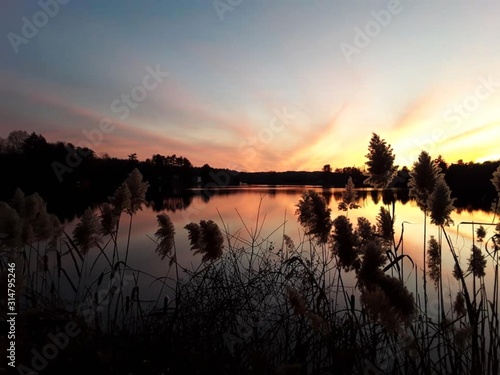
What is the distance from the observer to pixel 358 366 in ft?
10.0

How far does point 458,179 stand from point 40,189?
6491cm

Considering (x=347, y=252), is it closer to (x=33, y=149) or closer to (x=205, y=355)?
(x=205, y=355)

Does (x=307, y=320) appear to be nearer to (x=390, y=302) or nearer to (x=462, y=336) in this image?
(x=462, y=336)

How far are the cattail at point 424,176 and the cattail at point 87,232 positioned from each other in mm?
3538

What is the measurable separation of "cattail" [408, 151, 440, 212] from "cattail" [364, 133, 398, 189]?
20 centimetres

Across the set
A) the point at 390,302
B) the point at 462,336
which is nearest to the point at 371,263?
the point at 390,302

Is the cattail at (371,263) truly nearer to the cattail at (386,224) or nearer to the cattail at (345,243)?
the cattail at (345,243)

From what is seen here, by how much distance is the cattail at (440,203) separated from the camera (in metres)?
3.08

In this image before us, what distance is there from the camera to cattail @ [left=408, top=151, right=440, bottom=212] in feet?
11.2

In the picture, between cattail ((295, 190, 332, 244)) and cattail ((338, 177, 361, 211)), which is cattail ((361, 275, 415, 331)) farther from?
cattail ((338, 177, 361, 211))

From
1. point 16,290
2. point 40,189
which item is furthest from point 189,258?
point 40,189

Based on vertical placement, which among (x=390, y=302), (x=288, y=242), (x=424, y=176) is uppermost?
(x=424, y=176)

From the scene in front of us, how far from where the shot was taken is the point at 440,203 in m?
3.11

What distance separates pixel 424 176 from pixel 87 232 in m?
3.71
